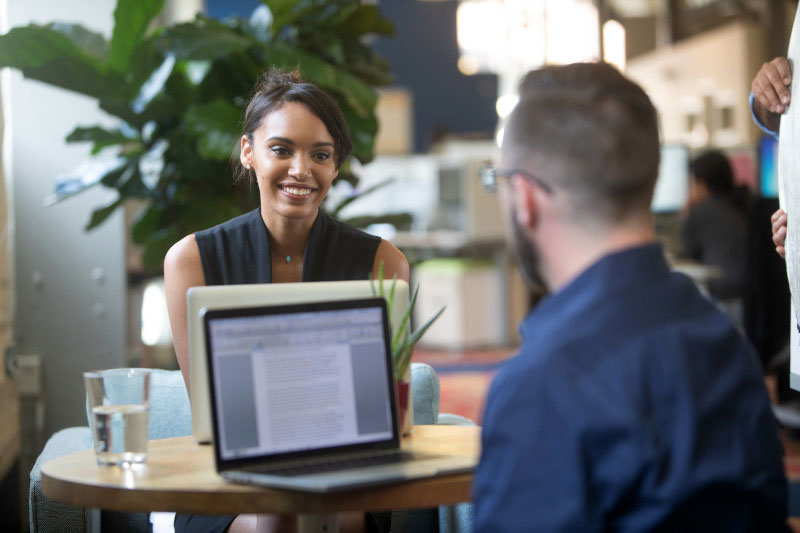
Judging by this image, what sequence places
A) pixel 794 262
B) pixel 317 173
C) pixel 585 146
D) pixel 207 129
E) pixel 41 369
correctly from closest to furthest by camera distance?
pixel 585 146 < pixel 794 262 < pixel 317 173 < pixel 207 129 < pixel 41 369

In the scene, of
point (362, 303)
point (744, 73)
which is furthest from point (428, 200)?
point (362, 303)

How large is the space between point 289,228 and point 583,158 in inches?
41.9

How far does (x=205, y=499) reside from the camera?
1.15 m

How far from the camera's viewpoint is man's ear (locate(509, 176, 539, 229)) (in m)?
1.01

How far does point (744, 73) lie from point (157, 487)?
761 cm

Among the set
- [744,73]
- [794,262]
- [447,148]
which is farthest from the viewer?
[447,148]

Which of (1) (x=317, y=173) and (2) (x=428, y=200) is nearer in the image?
(1) (x=317, y=173)

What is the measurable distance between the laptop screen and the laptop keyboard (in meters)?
0.02

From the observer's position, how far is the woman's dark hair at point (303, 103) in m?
1.93

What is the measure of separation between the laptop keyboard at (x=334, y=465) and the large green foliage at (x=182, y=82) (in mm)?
1515

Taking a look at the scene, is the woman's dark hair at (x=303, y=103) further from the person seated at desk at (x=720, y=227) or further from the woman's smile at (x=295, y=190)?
the person seated at desk at (x=720, y=227)

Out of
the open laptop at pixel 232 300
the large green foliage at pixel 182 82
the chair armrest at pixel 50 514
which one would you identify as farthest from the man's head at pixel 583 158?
the large green foliage at pixel 182 82

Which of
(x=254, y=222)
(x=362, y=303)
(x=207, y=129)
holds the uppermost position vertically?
(x=207, y=129)

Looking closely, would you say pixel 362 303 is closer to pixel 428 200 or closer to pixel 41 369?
pixel 41 369
